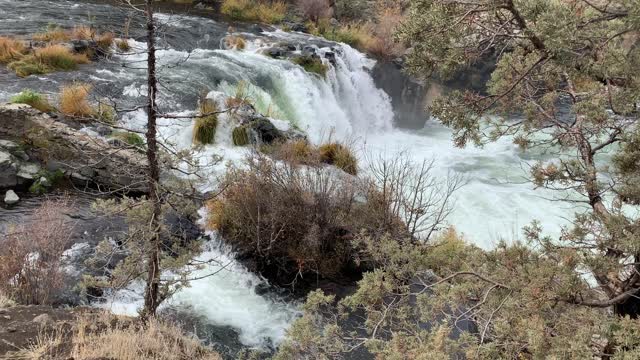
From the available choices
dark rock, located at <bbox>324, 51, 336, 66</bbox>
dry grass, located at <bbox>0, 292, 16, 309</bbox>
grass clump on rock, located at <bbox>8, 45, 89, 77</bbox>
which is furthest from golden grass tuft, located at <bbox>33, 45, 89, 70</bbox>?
dry grass, located at <bbox>0, 292, 16, 309</bbox>

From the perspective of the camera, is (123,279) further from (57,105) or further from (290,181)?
(57,105)

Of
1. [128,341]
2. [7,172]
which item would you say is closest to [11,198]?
[7,172]

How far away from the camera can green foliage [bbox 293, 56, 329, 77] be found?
16.0 m

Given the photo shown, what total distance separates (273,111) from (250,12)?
1109cm

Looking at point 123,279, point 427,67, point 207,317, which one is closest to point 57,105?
point 207,317

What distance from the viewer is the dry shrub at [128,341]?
447 centimetres

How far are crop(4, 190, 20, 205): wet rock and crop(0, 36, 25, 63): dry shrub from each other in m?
5.40

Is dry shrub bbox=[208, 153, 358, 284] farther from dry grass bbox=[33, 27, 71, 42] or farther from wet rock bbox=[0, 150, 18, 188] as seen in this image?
dry grass bbox=[33, 27, 71, 42]

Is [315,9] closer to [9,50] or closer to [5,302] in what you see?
[9,50]

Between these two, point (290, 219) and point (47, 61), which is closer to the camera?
point (290, 219)

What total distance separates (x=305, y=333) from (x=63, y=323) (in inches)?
125

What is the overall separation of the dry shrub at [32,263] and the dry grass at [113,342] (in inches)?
36.7

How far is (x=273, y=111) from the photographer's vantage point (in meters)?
13.0

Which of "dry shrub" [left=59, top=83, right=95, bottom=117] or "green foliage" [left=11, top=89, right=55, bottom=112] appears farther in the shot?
"dry shrub" [left=59, top=83, right=95, bottom=117]
